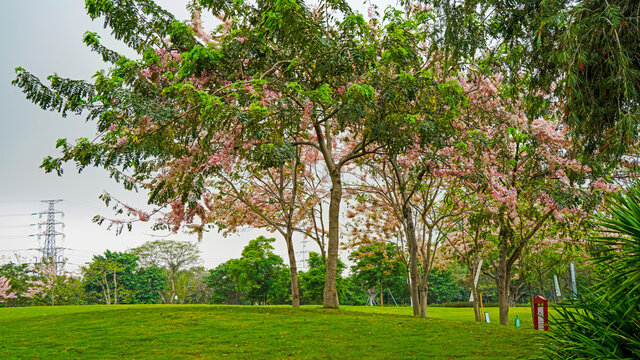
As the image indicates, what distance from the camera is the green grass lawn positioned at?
7.80 m

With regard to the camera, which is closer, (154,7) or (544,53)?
(544,53)

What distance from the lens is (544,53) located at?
253 inches

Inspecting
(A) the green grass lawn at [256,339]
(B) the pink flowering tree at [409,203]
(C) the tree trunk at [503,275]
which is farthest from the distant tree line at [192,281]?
(A) the green grass lawn at [256,339]

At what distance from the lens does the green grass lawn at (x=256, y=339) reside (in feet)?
25.6

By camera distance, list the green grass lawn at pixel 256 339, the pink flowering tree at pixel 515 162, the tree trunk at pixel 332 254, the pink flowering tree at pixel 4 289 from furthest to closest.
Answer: the pink flowering tree at pixel 4 289 → the tree trunk at pixel 332 254 → the pink flowering tree at pixel 515 162 → the green grass lawn at pixel 256 339

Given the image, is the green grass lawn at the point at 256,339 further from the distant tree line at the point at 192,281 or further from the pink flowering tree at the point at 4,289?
the pink flowering tree at the point at 4,289

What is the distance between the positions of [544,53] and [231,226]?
15.6m

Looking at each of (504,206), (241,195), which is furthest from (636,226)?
(241,195)

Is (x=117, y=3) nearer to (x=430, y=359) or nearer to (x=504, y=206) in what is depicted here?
(x=430, y=359)

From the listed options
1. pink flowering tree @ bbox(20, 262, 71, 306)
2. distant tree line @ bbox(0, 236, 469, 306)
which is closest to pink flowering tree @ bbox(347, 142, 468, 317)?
distant tree line @ bbox(0, 236, 469, 306)

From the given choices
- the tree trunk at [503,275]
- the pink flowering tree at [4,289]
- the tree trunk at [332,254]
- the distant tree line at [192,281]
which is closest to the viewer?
the tree trunk at [332,254]

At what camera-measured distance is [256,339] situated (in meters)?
9.01

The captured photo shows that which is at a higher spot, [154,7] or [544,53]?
[154,7]

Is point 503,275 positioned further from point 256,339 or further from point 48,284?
point 48,284
